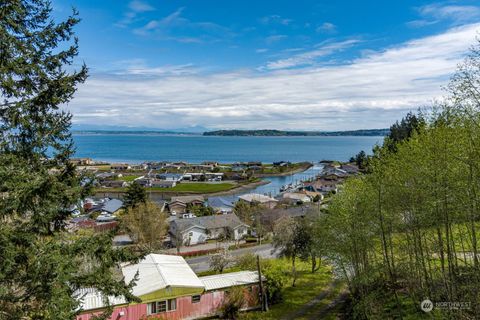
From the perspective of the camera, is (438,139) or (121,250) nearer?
(121,250)

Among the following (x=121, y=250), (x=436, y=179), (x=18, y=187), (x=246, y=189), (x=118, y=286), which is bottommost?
(x=246, y=189)

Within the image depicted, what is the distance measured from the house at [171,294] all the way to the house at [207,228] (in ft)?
65.9

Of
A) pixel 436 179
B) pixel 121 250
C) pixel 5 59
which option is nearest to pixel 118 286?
pixel 121 250

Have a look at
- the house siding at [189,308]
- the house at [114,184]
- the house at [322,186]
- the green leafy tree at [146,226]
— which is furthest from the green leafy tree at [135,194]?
the house at [114,184]

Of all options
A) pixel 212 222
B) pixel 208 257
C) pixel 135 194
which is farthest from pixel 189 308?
pixel 135 194

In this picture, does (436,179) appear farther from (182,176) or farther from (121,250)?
(182,176)

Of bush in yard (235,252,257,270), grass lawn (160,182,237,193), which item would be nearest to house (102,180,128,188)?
grass lawn (160,182,237,193)

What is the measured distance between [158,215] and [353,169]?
84882 mm

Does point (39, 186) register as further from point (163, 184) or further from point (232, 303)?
point (163, 184)

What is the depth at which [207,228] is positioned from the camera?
44.4 m

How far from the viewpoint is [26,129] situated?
8219 mm

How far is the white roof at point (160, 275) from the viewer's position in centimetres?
1860

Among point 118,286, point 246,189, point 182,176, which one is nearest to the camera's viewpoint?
point 118,286

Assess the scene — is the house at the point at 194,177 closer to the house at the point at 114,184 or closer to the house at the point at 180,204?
the house at the point at 114,184
